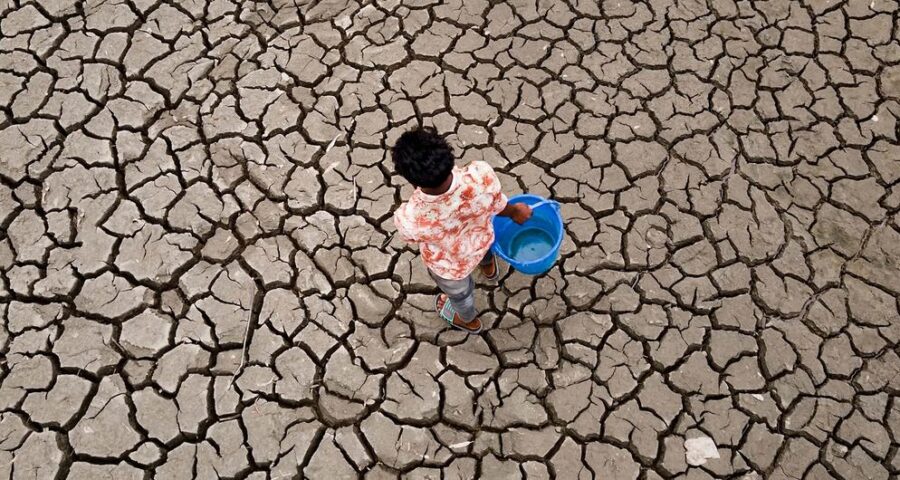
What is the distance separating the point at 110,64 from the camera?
4.56 m

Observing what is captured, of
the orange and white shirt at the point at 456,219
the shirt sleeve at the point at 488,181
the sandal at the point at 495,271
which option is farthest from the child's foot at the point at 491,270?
the shirt sleeve at the point at 488,181

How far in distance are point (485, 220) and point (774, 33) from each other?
2.84 meters

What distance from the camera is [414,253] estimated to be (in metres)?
3.88

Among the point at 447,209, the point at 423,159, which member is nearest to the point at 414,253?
the point at 447,209

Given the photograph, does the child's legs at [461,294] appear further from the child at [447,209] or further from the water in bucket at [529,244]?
the water in bucket at [529,244]

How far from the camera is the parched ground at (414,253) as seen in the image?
3418mm

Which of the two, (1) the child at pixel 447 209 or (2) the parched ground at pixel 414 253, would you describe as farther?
(2) the parched ground at pixel 414 253

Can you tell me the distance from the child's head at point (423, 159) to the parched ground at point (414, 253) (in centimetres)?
127

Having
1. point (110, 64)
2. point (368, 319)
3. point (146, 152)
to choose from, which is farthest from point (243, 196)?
point (110, 64)

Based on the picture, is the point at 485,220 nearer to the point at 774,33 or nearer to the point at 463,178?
the point at 463,178

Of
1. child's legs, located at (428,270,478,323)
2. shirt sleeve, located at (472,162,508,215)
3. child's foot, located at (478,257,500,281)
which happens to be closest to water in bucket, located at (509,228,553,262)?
child's foot, located at (478,257,500,281)

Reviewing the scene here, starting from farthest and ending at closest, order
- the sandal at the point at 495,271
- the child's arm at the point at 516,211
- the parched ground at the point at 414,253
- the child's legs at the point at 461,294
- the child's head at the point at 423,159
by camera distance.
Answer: the sandal at the point at 495,271 → the parched ground at the point at 414,253 → the child's legs at the point at 461,294 → the child's arm at the point at 516,211 → the child's head at the point at 423,159

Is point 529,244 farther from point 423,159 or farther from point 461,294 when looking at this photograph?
point 423,159

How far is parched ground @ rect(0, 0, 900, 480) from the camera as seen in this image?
342cm
